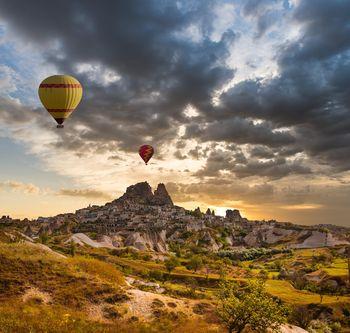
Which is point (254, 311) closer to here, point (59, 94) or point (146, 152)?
point (59, 94)

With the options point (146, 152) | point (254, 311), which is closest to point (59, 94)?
point (146, 152)

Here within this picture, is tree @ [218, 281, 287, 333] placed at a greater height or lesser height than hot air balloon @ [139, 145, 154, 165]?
lesser

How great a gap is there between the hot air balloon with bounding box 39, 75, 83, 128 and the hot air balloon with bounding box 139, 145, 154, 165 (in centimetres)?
4123

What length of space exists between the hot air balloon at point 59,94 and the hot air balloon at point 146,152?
41.2 m

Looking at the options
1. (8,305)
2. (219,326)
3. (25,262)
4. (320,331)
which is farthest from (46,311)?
(320,331)

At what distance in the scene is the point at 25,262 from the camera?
56875mm

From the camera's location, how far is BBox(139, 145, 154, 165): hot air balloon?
106 meters

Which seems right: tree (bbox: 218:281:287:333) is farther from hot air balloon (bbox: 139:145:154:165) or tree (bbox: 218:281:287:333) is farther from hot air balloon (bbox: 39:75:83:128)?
hot air balloon (bbox: 139:145:154:165)

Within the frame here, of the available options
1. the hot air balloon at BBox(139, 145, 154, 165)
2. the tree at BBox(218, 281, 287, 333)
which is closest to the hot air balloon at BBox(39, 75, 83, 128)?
the tree at BBox(218, 281, 287, 333)

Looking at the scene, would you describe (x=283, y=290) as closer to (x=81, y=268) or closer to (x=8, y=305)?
(x=81, y=268)

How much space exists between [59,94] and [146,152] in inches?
1736

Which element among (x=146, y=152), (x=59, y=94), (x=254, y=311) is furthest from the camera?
(x=146, y=152)

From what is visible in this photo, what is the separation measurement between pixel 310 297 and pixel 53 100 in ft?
287

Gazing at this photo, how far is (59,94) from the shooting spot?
213 ft
